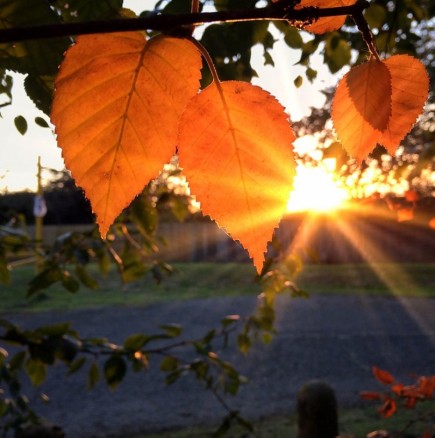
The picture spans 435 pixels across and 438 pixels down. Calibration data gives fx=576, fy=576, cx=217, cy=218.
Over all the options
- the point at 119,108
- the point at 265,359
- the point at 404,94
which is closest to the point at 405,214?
the point at 404,94

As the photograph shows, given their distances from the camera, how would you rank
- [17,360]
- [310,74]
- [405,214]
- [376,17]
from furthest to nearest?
[405,214]
[310,74]
[17,360]
[376,17]

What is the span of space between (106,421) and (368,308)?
6621 millimetres

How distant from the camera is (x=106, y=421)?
220 inches

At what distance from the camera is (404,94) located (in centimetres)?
34

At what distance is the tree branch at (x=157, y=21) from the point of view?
0.19 meters

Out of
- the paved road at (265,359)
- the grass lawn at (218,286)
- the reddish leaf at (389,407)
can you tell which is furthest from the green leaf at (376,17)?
the grass lawn at (218,286)

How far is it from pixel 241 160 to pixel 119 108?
7 centimetres

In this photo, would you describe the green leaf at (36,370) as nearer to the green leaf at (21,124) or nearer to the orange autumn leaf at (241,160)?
the green leaf at (21,124)

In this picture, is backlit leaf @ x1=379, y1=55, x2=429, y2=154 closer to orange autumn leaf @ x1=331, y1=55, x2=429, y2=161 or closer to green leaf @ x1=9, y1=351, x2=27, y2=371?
orange autumn leaf @ x1=331, y1=55, x2=429, y2=161

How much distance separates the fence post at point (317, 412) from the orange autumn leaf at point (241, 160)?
4276 mm

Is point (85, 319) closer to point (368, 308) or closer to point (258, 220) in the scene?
point (368, 308)

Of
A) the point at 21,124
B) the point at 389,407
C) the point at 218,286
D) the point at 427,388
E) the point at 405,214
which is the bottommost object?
the point at 218,286

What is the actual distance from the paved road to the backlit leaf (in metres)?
5.41

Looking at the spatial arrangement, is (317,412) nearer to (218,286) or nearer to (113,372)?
(113,372)
